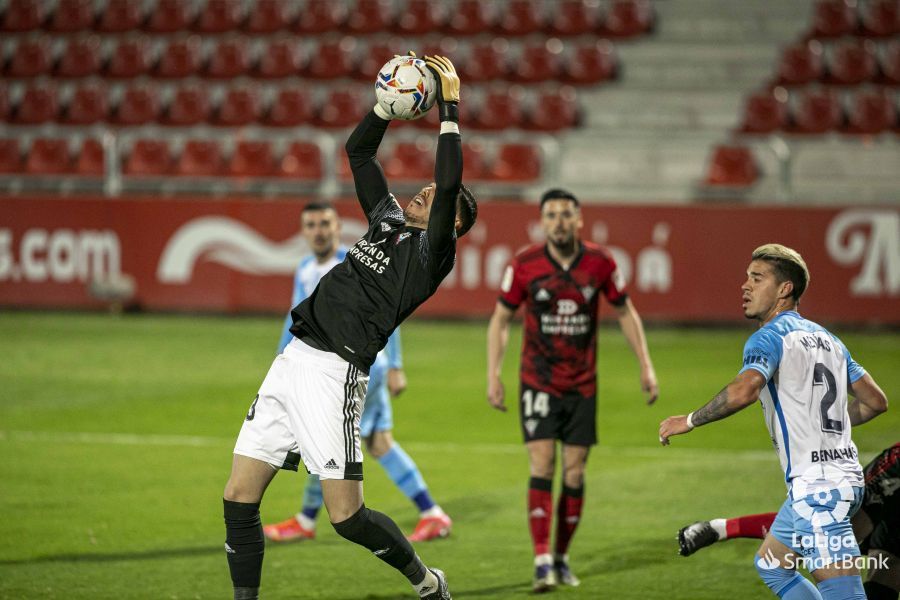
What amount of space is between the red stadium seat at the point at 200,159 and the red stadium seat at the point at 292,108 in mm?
1882

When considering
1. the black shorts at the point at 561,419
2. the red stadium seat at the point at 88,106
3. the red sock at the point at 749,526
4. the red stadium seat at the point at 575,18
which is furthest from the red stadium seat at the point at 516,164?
the red sock at the point at 749,526

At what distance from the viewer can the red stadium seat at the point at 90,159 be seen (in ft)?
72.3

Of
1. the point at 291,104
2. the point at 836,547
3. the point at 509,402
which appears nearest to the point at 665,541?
the point at 836,547

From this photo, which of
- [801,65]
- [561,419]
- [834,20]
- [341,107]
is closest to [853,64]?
[801,65]

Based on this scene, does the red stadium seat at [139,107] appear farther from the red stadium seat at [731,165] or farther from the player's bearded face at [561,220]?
the player's bearded face at [561,220]

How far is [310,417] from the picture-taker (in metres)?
5.82

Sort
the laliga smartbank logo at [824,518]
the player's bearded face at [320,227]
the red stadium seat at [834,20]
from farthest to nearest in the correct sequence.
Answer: the red stadium seat at [834,20] < the player's bearded face at [320,227] < the laliga smartbank logo at [824,518]

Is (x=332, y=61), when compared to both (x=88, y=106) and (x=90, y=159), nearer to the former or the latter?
(x=88, y=106)

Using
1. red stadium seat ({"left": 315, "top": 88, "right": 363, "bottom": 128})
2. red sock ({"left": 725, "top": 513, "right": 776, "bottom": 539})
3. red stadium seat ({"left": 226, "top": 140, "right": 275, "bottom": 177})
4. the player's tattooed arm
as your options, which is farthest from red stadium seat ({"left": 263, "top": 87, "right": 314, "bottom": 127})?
the player's tattooed arm

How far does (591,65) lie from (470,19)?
9.33 ft

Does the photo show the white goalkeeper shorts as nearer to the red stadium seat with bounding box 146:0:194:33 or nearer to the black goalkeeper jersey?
the black goalkeeper jersey

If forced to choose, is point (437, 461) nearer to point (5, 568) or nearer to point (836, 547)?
point (5, 568)

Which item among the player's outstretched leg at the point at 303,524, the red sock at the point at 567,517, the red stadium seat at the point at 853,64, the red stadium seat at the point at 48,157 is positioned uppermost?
the red stadium seat at the point at 853,64

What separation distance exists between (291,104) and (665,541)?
54.9 ft
